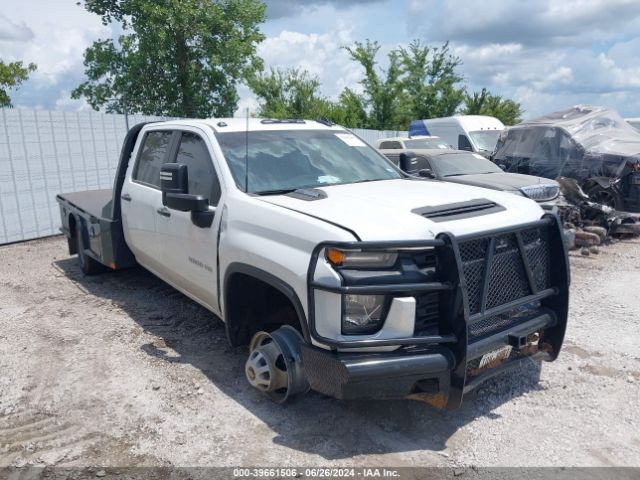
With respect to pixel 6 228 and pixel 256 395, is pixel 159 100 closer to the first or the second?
pixel 6 228

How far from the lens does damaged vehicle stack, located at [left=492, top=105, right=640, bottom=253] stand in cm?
873

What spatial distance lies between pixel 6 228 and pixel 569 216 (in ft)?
30.2

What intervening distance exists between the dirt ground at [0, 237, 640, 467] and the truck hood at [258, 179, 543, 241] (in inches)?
50.7

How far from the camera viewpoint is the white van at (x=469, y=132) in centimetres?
1623

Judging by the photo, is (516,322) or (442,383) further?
(516,322)

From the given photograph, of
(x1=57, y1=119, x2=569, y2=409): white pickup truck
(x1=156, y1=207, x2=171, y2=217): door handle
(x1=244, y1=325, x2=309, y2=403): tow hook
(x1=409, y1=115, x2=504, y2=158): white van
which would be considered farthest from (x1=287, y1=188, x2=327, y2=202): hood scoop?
(x1=409, y1=115, x2=504, y2=158): white van

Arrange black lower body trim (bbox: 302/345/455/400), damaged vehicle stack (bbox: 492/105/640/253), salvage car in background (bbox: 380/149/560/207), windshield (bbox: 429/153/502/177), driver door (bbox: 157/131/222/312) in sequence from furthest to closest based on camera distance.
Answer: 1. windshield (bbox: 429/153/502/177)
2. damaged vehicle stack (bbox: 492/105/640/253)
3. salvage car in background (bbox: 380/149/560/207)
4. driver door (bbox: 157/131/222/312)
5. black lower body trim (bbox: 302/345/455/400)

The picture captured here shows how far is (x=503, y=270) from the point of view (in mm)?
3342

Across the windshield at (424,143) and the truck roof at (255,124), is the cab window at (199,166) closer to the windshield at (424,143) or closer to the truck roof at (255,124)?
the truck roof at (255,124)

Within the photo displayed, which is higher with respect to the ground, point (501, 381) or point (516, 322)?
point (516, 322)

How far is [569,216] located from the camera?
8.45 m

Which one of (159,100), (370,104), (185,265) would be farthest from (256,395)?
(370,104)

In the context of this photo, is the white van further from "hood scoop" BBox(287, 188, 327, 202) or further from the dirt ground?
"hood scoop" BBox(287, 188, 327, 202)

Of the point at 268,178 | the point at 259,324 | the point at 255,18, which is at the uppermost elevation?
the point at 255,18
